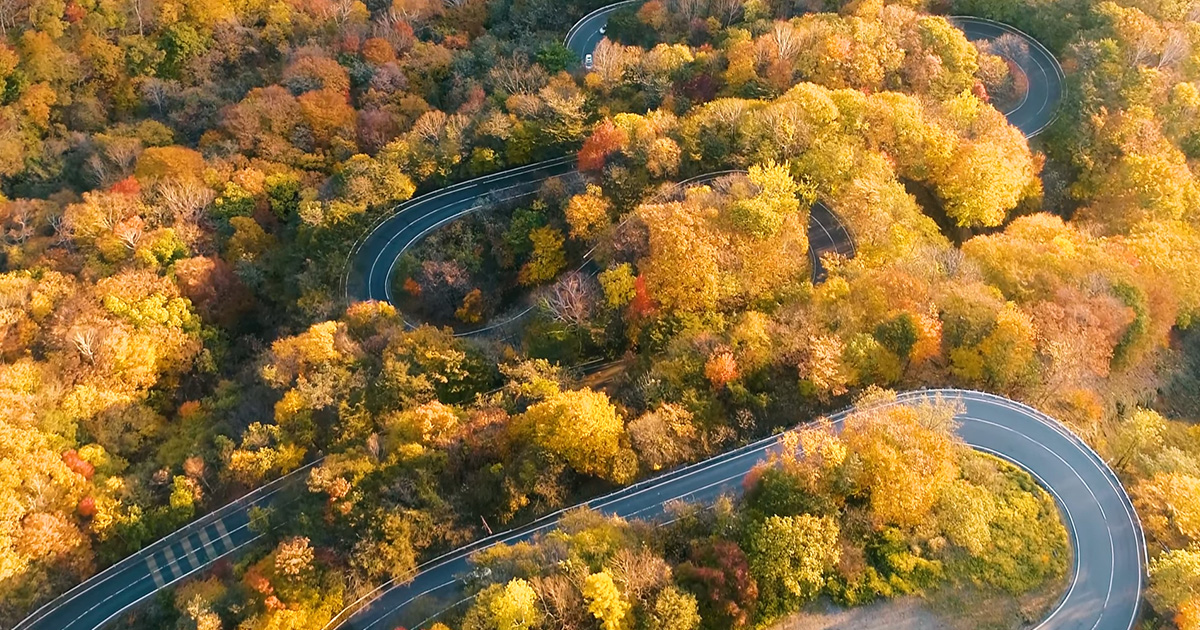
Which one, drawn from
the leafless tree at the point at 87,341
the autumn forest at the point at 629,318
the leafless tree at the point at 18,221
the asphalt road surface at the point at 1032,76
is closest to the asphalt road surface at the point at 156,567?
the autumn forest at the point at 629,318

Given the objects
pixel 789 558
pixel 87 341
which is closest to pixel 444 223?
pixel 87 341

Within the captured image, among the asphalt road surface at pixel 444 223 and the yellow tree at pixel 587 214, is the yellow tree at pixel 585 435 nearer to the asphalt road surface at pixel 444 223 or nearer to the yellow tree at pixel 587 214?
the yellow tree at pixel 587 214

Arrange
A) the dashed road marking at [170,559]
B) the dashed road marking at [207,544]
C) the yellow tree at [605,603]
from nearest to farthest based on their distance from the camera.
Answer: the yellow tree at [605,603]
the dashed road marking at [170,559]
the dashed road marking at [207,544]

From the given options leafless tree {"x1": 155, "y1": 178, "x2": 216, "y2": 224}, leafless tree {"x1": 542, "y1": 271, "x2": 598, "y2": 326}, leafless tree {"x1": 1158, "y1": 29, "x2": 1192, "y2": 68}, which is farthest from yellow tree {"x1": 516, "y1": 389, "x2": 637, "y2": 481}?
leafless tree {"x1": 1158, "y1": 29, "x2": 1192, "y2": 68}

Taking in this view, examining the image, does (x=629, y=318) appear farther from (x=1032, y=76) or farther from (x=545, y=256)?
(x=1032, y=76)

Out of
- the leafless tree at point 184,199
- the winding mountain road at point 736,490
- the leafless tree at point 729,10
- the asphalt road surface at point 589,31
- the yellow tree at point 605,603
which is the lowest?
the winding mountain road at point 736,490

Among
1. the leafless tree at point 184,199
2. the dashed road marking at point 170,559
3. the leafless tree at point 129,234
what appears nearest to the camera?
the dashed road marking at point 170,559

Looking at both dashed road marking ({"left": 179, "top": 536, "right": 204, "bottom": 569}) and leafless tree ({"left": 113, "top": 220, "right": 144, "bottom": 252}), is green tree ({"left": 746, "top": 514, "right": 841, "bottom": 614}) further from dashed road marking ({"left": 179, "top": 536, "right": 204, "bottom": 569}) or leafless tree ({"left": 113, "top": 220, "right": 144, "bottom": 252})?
leafless tree ({"left": 113, "top": 220, "right": 144, "bottom": 252})
